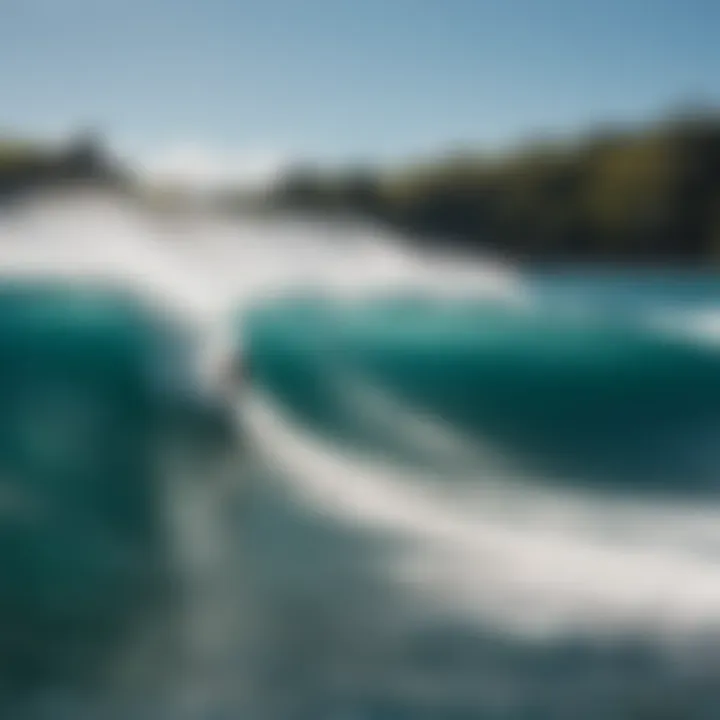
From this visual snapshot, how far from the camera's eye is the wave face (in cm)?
163

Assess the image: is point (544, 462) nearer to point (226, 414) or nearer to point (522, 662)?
point (522, 662)

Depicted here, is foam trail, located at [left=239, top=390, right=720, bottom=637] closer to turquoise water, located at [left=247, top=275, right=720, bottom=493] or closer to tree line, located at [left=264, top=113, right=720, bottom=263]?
turquoise water, located at [left=247, top=275, right=720, bottom=493]


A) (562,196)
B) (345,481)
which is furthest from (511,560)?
(562,196)

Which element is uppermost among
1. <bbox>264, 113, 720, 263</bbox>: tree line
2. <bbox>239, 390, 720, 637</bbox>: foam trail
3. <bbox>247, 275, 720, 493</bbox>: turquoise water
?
<bbox>264, 113, 720, 263</bbox>: tree line

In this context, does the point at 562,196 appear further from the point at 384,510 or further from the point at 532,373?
the point at 384,510

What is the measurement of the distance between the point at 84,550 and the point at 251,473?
383mm

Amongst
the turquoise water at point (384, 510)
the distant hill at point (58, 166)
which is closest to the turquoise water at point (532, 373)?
the turquoise water at point (384, 510)

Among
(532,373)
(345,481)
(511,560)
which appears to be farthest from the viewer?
(532,373)

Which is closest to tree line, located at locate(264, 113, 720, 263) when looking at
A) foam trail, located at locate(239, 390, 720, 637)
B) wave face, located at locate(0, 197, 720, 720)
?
wave face, located at locate(0, 197, 720, 720)

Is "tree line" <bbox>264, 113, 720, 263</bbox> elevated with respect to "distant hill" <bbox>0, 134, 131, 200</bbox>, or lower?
elevated

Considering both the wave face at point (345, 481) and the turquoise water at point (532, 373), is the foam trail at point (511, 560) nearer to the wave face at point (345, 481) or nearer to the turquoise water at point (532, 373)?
the wave face at point (345, 481)

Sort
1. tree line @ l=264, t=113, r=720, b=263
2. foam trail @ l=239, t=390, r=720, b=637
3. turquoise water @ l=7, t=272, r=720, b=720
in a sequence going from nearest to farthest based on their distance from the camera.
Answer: turquoise water @ l=7, t=272, r=720, b=720 → foam trail @ l=239, t=390, r=720, b=637 → tree line @ l=264, t=113, r=720, b=263

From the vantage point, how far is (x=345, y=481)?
194 centimetres

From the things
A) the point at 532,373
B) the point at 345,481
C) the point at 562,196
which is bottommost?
the point at 345,481
